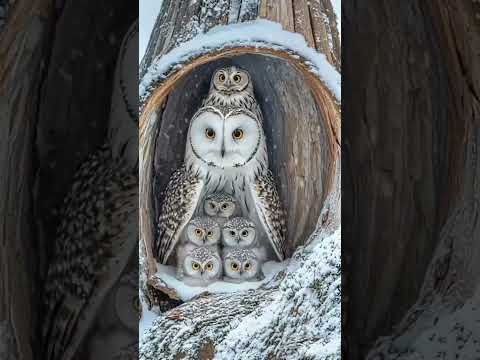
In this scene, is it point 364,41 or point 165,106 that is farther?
point 165,106

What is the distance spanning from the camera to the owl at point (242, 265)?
1.92 m

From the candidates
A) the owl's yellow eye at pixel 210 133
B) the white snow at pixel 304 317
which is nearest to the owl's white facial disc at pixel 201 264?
the white snow at pixel 304 317

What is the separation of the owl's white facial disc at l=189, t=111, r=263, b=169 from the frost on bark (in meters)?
0.06

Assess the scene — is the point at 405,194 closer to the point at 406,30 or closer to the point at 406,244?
the point at 406,244

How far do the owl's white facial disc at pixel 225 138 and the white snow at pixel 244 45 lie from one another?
414mm

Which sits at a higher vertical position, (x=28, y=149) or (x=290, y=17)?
(x=290, y=17)

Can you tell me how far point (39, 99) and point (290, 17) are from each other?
3.83 feet

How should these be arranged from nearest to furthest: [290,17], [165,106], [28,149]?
[28,149], [290,17], [165,106]

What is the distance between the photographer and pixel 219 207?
1979mm

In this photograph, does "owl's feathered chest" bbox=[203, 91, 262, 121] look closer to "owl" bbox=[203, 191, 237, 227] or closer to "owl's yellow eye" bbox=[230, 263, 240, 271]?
"owl" bbox=[203, 191, 237, 227]

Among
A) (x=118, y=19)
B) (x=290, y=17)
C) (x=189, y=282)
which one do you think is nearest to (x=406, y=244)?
(x=118, y=19)

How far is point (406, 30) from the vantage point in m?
0.51

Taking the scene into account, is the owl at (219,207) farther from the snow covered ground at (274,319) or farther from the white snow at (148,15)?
the white snow at (148,15)

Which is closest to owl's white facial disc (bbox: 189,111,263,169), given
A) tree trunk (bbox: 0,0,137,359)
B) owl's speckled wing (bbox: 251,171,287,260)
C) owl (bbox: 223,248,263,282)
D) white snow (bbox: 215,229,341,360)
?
owl's speckled wing (bbox: 251,171,287,260)
